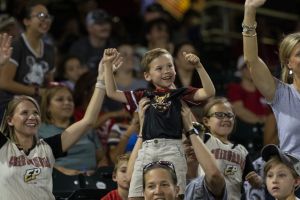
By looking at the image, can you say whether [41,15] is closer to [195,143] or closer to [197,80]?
[197,80]

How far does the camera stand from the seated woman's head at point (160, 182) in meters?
5.73

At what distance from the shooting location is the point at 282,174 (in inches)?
236

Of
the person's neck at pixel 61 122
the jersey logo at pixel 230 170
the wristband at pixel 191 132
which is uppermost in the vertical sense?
the person's neck at pixel 61 122

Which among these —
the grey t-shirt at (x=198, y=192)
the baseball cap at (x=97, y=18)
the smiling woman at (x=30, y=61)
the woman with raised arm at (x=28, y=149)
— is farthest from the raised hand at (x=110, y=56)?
the baseball cap at (x=97, y=18)

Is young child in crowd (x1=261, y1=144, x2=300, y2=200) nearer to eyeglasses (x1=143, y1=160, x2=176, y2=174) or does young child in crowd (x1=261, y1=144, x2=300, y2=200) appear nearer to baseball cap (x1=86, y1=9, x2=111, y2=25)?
eyeglasses (x1=143, y1=160, x2=176, y2=174)

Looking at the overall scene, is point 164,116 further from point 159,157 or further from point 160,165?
point 160,165

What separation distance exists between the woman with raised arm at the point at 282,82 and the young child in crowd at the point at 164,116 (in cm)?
55

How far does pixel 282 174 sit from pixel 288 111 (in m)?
0.43

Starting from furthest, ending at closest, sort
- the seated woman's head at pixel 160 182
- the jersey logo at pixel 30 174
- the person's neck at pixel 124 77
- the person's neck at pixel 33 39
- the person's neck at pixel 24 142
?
the person's neck at pixel 124 77 → the person's neck at pixel 33 39 → the person's neck at pixel 24 142 → the jersey logo at pixel 30 174 → the seated woman's head at pixel 160 182

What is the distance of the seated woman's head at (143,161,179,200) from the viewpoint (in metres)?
5.73

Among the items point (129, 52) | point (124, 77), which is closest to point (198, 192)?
point (124, 77)

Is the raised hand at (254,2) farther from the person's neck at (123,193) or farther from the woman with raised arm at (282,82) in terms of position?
the person's neck at (123,193)

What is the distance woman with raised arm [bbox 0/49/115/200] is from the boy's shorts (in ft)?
1.83

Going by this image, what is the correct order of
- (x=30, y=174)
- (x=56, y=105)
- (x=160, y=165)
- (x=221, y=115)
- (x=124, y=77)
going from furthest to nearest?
(x=124, y=77) < (x=56, y=105) < (x=221, y=115) < (x=30, y=174) < (x=160, y=165)
